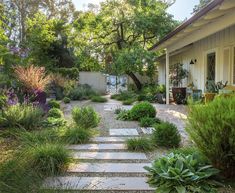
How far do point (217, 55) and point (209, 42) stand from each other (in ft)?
3.59

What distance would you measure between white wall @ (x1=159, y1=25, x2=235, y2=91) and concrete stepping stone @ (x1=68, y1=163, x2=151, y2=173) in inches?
248

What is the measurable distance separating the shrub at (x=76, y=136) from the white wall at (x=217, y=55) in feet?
18.8

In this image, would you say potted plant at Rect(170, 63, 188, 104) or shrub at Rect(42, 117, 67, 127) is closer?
shrub at Rect(42, 117, 67, 127)

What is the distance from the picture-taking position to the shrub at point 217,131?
3.37 metres

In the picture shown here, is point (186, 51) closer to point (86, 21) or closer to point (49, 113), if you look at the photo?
point (86, 21)

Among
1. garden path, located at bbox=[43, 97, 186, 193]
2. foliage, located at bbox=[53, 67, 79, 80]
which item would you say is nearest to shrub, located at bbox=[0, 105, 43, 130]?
garden path, located at bbox=[43, 97, 186, 193]

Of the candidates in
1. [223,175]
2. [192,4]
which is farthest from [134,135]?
[192,4]

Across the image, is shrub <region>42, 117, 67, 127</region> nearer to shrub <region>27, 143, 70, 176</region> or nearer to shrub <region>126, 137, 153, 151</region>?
shrub <region>126, 137, 153, 151</region>

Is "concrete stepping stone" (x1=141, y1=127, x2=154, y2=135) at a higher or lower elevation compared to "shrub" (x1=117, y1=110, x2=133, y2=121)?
lower

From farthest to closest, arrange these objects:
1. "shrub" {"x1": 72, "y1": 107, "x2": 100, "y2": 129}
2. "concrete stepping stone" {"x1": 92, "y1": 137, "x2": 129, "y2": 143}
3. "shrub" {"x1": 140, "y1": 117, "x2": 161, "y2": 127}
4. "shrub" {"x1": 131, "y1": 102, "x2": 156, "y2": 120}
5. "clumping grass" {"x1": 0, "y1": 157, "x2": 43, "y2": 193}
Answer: "shrub" {"x1": 131, "y1": 102, "x2": 156, "y2": 120} < "shrub" {"x1": 140, "y1": 117, "x2": 161, "y2": 127} < "shrub" {"x1": 72, "y1": 107, "x2": 100, "y2": 129} < "concrete stepping stone" {"x1": 92, "y1": 137, "x2": 129, "y2": 143} < "clumping grass" {"x1": 0, "y1": 157, "x2": 43, "y2": 193}

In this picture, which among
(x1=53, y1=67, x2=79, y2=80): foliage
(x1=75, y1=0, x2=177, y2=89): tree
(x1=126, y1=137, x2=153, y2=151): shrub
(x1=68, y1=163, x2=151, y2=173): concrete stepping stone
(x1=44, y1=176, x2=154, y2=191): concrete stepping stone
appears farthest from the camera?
(x1=53, y1=67, x2=79, y2=80): foliage

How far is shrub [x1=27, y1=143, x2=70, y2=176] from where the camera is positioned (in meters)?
4.03

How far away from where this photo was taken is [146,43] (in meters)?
19.9

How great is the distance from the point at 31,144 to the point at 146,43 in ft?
52.7
